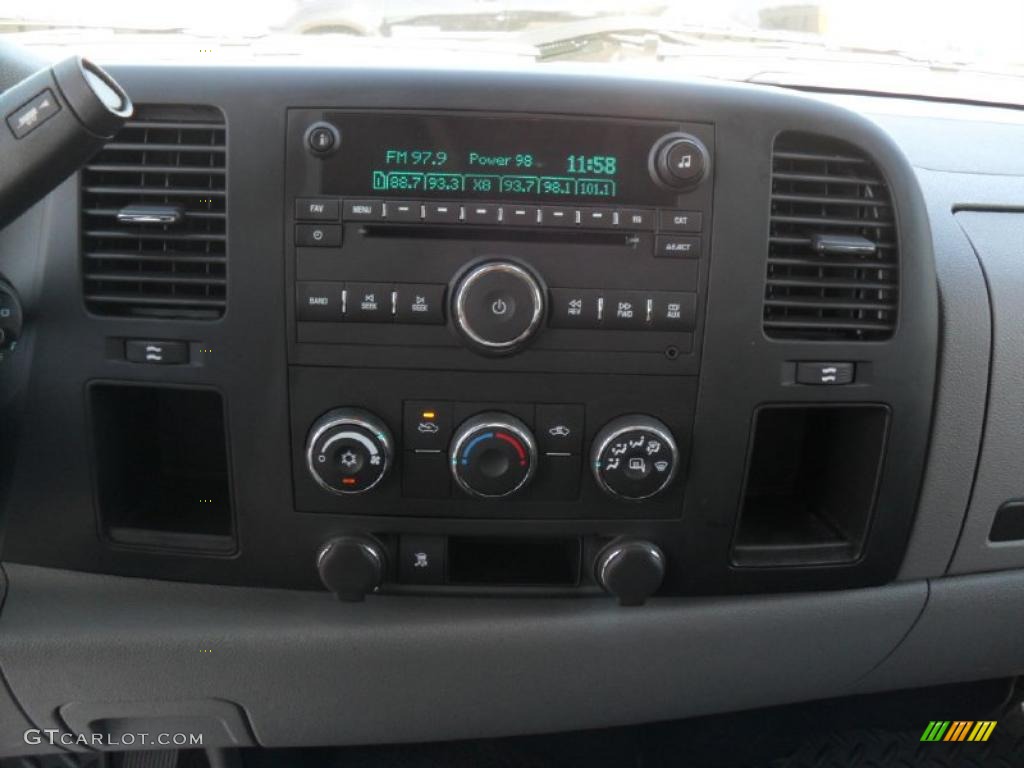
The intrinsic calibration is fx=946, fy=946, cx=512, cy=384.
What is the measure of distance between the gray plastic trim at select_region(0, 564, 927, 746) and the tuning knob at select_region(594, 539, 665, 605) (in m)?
0.09

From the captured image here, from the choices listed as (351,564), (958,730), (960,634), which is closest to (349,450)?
(351,564)

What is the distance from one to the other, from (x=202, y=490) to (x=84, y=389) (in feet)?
0.93

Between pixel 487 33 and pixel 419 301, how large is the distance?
2.23 feet

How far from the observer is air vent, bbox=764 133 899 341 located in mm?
1373

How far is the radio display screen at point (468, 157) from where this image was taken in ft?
4.21

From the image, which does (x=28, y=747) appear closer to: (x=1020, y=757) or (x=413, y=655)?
(x=413, y=655)

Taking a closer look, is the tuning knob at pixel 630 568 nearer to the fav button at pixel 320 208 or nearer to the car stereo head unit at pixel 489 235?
the car stereo head unit at pixel 489 235

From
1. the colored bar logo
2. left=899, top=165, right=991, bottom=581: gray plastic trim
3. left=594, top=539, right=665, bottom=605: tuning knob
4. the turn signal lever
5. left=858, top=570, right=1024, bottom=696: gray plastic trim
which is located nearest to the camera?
the turn signal lever

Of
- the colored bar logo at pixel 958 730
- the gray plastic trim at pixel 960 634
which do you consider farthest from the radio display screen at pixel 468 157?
the colored bar logo at pixel 958 730

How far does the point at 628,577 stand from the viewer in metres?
1.41

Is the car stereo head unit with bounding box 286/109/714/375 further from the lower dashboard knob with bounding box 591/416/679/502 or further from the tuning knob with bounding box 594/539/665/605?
the tuning knob with bounding box 594/539/665/605

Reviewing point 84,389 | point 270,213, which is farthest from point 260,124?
point 84,389

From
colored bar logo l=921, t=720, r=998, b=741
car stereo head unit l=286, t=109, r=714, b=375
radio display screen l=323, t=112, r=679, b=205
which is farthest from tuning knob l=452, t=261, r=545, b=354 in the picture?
colored bar logo l=921, t=720, r=998, b=741

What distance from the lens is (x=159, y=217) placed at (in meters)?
1.28
